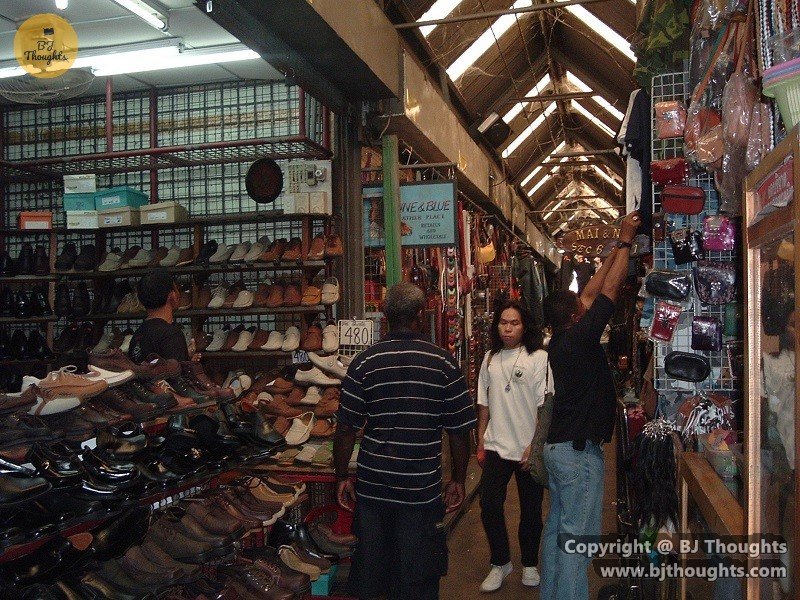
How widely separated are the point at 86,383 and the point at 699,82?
255 cm

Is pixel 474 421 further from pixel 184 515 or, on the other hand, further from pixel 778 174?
pixel 778 174

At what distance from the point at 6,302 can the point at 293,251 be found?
8.43 ft

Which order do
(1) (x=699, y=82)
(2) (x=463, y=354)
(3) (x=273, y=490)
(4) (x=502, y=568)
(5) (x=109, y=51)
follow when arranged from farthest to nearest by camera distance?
(2) (x=463, y=354)
(5) (x=109, y=51)
(4) (x=502, y=568)
(3) (x=273, y=490)
(1) (x=699, y=82)

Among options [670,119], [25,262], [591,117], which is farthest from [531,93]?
[670,119]

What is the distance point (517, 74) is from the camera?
9359 mm

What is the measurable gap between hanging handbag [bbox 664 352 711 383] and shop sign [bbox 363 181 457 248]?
2.84 meters

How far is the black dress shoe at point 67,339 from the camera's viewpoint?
19.9ft

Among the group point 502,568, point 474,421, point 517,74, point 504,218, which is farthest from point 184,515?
point 504,218

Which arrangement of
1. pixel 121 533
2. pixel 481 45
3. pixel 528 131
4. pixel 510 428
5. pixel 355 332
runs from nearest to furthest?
pixel 121 533, pixel 510 428, pixel 355 332, pixel 481 45, pixel 528 131

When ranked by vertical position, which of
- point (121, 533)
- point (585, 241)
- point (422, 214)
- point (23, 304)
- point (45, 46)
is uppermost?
point (45, 46)

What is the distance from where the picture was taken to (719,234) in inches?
111

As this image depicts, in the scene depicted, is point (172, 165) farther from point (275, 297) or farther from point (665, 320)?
point (665, 320)

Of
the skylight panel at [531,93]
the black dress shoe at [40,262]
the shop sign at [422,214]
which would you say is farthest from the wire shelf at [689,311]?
the skylight panel at [531,93]

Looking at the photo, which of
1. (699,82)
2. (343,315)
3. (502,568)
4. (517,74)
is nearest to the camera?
(699,82)
